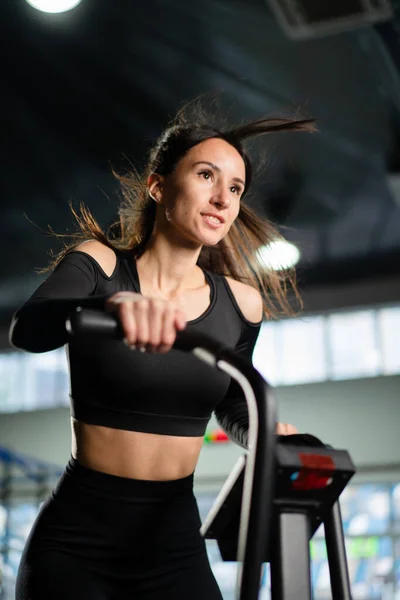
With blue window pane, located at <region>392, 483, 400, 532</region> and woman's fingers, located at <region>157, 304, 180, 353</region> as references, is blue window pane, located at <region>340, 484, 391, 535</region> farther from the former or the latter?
woman's fingers, located at <region>157, 304, 180, 353</region>

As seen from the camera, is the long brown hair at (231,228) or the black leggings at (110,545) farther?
the long brown hair at (231,228)

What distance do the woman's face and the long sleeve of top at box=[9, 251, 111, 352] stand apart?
27 cm

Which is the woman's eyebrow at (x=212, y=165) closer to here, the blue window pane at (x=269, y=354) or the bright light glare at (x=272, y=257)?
the bright light glare at (x=272, y=257)

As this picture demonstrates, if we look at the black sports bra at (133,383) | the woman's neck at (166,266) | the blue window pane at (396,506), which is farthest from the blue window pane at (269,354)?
the black sports bra at (133,383)

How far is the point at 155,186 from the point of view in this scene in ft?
5.30

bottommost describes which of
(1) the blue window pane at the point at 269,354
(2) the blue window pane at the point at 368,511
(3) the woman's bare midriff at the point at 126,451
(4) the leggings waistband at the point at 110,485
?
(4) the leggings waistband at the point at 110,485

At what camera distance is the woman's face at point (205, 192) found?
1423mm

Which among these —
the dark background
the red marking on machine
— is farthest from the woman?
the dark background

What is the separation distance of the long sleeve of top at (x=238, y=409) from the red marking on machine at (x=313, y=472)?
13.0 inches

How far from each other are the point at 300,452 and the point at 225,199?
639 millimetres

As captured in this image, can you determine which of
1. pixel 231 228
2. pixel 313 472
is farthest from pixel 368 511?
pixel 313 472

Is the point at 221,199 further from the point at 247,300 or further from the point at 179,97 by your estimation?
the point at 179,97

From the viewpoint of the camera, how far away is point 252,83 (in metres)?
5.46

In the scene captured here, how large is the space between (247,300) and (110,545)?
0.56m
